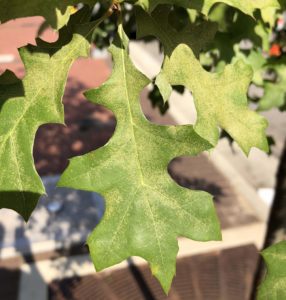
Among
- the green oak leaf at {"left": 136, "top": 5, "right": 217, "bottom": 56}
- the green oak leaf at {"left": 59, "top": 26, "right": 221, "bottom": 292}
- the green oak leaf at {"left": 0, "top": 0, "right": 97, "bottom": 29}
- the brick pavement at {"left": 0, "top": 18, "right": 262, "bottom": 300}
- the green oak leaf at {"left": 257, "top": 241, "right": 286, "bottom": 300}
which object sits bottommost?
the brick pavement at {"left": 0, "top": 18, "right": 262, "bottom": 300}

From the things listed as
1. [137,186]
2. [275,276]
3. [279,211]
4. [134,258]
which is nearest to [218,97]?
[137,186]

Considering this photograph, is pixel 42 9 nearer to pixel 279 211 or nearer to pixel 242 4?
pixel 242 4

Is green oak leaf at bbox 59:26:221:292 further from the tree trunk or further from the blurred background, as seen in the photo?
the tree trunk

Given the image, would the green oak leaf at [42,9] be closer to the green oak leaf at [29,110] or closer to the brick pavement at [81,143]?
the green oak leaf at [29,110]

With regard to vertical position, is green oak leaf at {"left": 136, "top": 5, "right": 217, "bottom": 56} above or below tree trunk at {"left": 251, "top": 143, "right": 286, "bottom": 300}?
above

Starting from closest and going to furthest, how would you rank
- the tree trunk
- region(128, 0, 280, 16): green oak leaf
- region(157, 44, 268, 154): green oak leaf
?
region(128, 0, 280, 16): green oak leaf < region(157, 44, 268, 154): green oak leaf < the tree trunk

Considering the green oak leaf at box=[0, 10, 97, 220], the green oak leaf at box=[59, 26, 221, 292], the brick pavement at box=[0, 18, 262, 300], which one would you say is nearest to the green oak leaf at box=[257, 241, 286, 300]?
the green oak leaf at box=[59, 26, 221, 292]

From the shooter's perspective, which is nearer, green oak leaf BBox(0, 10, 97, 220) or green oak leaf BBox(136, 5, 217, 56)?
green oak leaf BBox(0, 10, 97, 220)

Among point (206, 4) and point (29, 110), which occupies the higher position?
point (206, 4)
